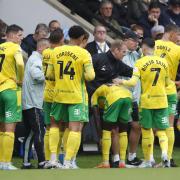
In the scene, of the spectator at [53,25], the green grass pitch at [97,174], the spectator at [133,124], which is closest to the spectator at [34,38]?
→ the spectator at [53,25]

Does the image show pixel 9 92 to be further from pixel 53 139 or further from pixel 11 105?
pixel 53 139

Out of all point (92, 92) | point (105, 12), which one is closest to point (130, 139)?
point (92, 92)

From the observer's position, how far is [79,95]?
15039 millimetres

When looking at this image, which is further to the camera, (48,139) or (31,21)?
(31,21)

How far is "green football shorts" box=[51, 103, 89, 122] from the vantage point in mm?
14977

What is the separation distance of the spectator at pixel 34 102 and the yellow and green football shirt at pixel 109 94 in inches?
30.9

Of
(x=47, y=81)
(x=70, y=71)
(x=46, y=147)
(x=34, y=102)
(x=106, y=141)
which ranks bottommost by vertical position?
(x=46, y=147)

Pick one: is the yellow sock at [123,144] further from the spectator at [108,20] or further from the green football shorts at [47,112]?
the spectator at [108,20]

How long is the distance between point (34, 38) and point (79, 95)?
2906 millimetres

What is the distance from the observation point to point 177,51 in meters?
16.2

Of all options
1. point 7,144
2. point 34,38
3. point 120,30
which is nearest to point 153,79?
point 7,144

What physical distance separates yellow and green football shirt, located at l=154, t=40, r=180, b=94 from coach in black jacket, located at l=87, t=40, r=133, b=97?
2.09 feet

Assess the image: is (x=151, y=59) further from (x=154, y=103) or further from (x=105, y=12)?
(x=105, y=12)

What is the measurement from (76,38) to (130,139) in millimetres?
2111
